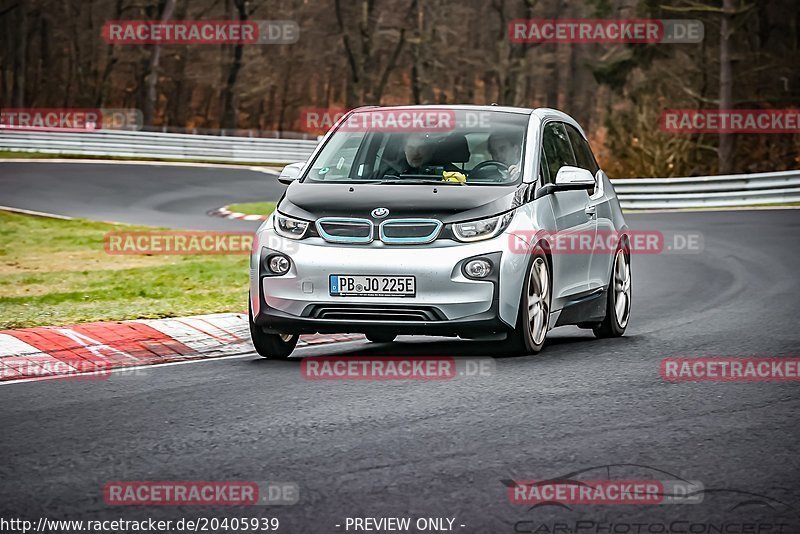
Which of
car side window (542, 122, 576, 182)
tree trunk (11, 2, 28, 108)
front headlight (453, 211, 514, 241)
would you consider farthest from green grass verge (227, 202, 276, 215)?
tree trunk (11, 2, 28, 108)

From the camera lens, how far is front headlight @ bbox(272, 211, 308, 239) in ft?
31.4

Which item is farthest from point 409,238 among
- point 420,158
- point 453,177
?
point 420,158

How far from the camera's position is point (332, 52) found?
83.6 metres

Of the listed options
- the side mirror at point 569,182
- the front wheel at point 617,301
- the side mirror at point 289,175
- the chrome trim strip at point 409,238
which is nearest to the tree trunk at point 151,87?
the front wheel at point 617,301

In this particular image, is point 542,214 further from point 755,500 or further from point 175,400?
point 755,500

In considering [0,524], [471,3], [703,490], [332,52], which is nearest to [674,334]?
[703,490]

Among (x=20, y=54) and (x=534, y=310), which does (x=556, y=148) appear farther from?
(x=20, y=54)

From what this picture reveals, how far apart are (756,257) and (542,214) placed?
396 inches

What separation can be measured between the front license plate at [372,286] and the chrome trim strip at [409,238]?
0.86ft

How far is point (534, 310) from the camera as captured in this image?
9.79m

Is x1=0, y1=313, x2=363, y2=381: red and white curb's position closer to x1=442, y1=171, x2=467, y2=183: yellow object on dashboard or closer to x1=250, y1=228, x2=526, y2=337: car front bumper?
x1=250, y1=228, x2=526, y2=337: car front bumper

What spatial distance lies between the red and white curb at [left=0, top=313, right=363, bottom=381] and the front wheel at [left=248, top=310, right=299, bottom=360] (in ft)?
1.87

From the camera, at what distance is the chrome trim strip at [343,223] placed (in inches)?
368

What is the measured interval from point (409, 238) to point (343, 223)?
49 centimetres
